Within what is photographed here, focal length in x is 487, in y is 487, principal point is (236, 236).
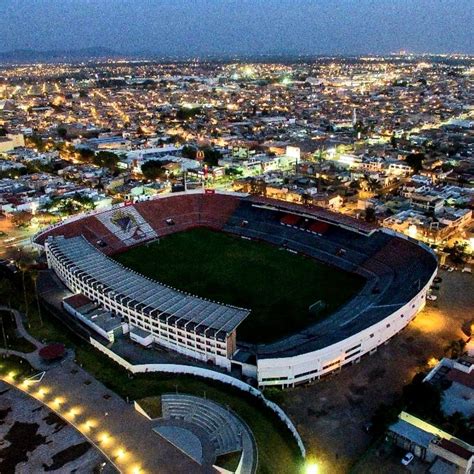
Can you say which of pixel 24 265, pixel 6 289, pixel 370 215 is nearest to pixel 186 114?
pixel 370 215

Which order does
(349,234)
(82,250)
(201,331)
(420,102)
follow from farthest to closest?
(420,102), (349,234), (82,250), (201,331)

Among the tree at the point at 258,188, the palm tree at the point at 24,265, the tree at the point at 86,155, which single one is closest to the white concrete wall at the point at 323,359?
the palm tree at the point at 24,265

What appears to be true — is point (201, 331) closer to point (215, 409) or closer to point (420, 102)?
point (215, 409)

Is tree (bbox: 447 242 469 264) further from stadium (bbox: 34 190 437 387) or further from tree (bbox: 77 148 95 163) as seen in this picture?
tree (bbox: 77 148 95 163)

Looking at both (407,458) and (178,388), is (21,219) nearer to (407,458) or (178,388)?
(178,388)

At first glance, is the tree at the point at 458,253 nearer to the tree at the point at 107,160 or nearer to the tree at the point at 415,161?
the tree at the point at 415,161

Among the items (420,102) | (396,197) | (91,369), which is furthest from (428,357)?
(420,102)
